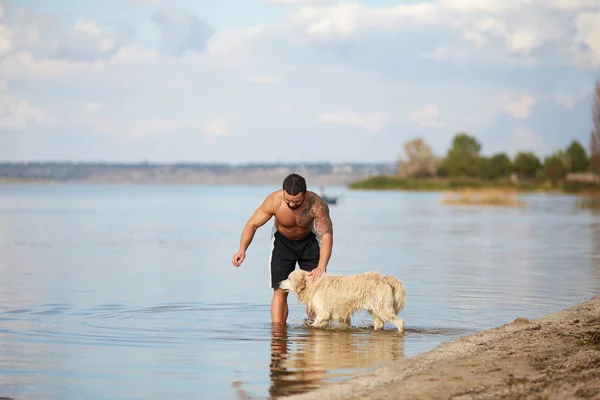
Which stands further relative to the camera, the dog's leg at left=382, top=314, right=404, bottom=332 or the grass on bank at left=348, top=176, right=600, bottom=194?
the grass on bank at left=348, top=176, right=600, bottom=194

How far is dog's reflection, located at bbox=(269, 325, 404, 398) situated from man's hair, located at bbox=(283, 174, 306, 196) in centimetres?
188

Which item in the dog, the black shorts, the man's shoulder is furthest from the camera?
the black shorts

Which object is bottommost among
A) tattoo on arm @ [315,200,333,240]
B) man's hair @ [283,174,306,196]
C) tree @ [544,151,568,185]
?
tattoo on arm @ [315,200,333,240]

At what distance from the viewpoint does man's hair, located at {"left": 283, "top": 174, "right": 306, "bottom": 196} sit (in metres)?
12.5

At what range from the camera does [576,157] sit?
17312 centimetres

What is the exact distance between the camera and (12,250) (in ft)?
102

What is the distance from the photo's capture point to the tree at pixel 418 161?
175 metres

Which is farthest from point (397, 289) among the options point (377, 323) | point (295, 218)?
point (295, 218)

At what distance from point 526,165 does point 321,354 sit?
531 ft

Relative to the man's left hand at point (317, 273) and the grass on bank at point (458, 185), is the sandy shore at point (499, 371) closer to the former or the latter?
the man's left hand at point (317, 273)

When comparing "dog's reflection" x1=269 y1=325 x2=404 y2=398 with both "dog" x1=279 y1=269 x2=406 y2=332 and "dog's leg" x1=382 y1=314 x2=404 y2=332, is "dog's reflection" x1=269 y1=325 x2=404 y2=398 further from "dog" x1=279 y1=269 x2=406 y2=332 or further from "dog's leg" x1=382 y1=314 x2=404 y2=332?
"dog" x1=279 y1=269 x2=406 y2=332

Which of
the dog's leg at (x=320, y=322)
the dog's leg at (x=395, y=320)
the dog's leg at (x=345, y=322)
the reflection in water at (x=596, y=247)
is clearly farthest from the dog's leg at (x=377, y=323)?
the reflection in water at (x=596, y=247)

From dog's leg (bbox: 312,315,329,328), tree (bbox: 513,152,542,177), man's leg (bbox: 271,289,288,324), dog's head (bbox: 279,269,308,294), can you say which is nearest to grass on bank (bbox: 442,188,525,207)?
tree (bbox: 513,152,542,177)

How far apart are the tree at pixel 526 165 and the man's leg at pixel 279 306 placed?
15896 cm
